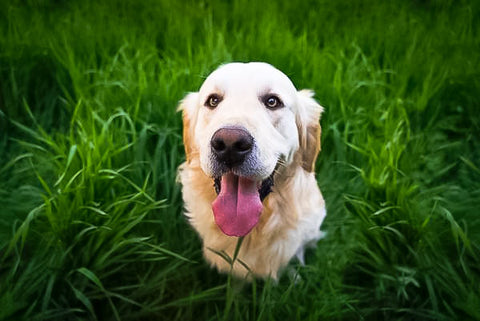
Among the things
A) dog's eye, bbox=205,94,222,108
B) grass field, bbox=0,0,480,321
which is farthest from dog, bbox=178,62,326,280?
grass field, bbox=0,0,480,321

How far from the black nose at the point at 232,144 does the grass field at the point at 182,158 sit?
0.61 metres

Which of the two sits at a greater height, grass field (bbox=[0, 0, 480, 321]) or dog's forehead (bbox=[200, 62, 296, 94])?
dog's forehead (bbox=[200, 62, 296, 94])

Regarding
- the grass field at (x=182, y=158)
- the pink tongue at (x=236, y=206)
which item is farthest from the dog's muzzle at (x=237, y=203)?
the grass field at (x=182, y=158)

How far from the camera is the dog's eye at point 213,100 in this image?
7.61 ft

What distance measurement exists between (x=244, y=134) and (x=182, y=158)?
1.06 metres

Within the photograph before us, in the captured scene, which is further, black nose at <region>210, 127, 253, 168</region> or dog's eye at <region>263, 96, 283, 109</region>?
dog's eye at <region>263, 96, 283, 109</region>

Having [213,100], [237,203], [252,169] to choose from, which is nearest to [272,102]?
[213,100]

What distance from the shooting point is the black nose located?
78.9 inches

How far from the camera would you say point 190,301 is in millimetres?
2352

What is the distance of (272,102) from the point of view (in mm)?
2297

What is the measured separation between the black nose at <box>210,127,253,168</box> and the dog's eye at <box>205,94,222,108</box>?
13.1 inches

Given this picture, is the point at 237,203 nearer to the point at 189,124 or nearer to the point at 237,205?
the point at 237,205

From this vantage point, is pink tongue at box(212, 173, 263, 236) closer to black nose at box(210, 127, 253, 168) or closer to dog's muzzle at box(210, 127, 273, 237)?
dog's muzzle at box(210, 127, 273, 237)

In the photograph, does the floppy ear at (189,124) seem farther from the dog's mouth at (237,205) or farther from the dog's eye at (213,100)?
the dog's mouth at (237,205)
